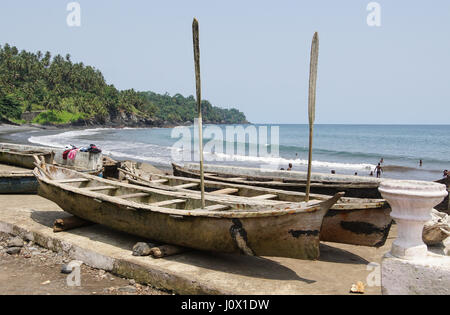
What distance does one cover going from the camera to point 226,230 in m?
5.14

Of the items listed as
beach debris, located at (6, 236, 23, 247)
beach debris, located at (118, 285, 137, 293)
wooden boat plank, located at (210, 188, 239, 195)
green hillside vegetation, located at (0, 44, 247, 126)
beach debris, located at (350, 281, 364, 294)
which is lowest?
beach debris, located at (118, 285, 137, 293)

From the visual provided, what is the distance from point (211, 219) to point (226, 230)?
0.24 meters

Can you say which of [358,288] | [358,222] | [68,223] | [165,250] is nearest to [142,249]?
[165,250]

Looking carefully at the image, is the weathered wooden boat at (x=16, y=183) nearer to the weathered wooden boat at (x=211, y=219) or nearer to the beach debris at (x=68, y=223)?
the weathered wooden boat at (x=211, y=219)

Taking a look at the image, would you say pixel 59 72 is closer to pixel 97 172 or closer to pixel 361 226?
pixel 97 172

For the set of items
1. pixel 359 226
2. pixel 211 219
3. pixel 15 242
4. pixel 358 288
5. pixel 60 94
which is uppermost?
pixel 60 94

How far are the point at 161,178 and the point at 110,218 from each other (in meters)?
2.78

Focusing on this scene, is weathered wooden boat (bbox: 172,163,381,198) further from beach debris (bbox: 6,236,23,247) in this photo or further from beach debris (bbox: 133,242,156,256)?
beach debris (bbox: 6,236,23,247)

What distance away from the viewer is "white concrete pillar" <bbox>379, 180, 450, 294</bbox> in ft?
10.3

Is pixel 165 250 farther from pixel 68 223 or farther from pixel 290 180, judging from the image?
pixel 290 180

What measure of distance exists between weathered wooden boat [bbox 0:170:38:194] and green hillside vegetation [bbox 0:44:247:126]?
67.9 metres

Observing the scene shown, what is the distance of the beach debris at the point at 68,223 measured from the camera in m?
7.00

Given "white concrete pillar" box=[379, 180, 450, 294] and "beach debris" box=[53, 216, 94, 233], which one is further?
"beach debris" box=[53, 216, 94, 233]

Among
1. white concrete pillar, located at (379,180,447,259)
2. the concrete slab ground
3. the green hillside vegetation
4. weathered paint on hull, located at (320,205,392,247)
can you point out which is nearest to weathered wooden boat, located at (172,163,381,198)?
the concrete slab ground
